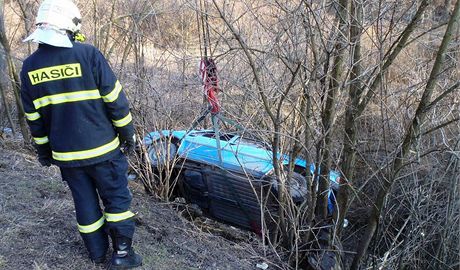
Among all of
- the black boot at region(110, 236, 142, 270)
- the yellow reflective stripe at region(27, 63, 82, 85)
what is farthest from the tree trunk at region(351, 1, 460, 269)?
the yellow reflective stripe at region(27, 63, 82, 85)

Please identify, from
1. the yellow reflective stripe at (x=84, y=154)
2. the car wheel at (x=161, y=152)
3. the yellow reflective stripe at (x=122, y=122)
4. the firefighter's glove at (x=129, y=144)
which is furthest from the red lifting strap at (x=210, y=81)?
the yellow reflective stripe at (x=84, y=154)

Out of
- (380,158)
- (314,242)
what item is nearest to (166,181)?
(314,242)

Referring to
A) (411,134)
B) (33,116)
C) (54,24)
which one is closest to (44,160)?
(33,116)

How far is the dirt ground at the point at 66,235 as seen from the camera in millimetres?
3473

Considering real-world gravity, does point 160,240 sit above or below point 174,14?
below

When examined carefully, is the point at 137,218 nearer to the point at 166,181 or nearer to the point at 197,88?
the point at 166,181

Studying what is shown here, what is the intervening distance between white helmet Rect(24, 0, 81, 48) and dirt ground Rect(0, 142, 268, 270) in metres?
1.56

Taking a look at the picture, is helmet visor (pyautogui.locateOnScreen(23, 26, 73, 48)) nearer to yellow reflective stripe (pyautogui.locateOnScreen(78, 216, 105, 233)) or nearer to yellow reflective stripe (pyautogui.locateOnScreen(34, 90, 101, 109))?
yellow reflective stripe (pyautogui.locateOnScreen(34, 90, 101, 109))

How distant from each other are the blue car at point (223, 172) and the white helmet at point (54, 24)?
232cm

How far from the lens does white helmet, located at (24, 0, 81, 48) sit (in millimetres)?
2826

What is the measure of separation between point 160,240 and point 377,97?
2.23 metres

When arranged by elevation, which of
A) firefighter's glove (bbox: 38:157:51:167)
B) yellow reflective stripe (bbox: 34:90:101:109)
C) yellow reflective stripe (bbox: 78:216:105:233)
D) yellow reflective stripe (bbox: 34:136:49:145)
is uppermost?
yellow reflective stripe (bbox: 34:90:101:109)

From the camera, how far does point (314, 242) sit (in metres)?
4.50

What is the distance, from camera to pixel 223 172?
526cm
